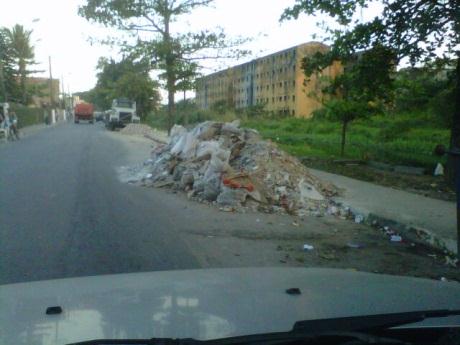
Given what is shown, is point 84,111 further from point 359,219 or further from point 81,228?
point 81,228

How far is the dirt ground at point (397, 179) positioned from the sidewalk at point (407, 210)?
0.59 m

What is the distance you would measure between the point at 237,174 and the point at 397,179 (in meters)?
5.17

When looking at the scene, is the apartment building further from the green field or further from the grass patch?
the green field

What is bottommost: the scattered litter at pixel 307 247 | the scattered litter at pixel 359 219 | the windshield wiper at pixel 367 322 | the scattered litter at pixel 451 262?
the scattered litter at pixel 359 219

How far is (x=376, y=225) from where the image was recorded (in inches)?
376

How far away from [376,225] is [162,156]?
344 inches

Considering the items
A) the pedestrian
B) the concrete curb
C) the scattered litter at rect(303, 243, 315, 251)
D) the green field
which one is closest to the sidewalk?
the concrete curb

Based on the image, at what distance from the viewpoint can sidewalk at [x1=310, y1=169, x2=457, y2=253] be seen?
8297mm

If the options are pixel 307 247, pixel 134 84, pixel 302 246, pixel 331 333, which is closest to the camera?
pixel 331 333

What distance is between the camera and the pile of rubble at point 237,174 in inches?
432

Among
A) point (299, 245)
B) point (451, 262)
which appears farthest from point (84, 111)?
point (451, 262)

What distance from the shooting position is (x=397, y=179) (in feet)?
48.4

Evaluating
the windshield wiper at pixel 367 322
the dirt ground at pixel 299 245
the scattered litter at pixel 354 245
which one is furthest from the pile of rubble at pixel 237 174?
the windshield wiper at pixel 367 322

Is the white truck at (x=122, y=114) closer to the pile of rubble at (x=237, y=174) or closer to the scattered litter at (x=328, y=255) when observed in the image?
the pile of rubble at (x=237, y=174)
